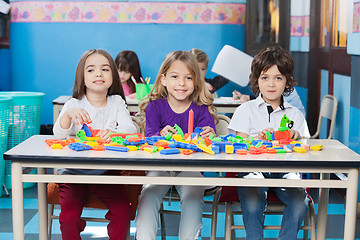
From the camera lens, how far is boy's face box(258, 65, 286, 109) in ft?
8.66

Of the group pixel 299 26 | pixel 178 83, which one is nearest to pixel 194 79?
pixel 178 83

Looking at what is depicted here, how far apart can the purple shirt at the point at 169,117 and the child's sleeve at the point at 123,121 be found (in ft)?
0.30

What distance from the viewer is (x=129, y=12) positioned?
5453mm

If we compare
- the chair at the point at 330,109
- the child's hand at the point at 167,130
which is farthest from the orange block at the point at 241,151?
the chair at the point at 330,109

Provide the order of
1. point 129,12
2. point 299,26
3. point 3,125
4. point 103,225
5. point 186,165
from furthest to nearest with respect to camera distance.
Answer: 1. point 129,12
2. point 299,26
3. point 3,125
4. point 103,225
5. point 186,165

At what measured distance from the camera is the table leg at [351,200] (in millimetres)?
2033

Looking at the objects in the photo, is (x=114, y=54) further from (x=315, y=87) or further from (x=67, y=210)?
(x=67, y=210)

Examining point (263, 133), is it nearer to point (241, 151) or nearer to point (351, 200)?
point (241, 151)

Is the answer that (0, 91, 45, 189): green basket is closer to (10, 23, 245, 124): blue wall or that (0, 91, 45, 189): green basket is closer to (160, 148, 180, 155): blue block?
(10, 23, 245, 124): blue wall

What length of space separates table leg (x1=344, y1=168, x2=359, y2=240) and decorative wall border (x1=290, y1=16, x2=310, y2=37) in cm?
286

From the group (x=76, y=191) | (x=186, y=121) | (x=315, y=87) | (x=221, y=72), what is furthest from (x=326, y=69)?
(x=76, y=191)

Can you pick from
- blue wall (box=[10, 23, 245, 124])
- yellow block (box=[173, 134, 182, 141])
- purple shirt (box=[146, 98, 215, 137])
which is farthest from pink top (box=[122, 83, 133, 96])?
yellow block (box=[173, 134, 182, 141])

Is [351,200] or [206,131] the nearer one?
[351,200]

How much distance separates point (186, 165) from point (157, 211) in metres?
0.44
